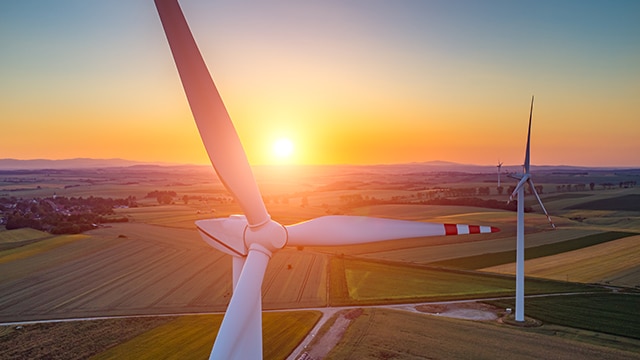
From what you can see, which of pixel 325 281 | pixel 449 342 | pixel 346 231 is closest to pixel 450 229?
pixel 346 231

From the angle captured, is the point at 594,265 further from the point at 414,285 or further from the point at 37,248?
the point at 37,248

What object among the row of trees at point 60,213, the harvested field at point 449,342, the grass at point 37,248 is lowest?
the harvested field at point 449,342

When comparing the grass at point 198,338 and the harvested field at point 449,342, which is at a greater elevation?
the harvested field at point 449,342

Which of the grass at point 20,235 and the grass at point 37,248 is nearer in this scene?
the grass at point 37,248

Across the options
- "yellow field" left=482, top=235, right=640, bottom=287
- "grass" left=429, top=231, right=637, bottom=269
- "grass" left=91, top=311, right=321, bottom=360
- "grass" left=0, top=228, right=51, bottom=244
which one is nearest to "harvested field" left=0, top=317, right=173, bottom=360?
"grass" left=91, top=311, right=321, bottom=360

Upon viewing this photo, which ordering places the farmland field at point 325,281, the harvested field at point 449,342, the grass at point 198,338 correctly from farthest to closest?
1. the farmland field at point 325,281
2. the grass at point 198,338
3. the harvested field at point 449,342

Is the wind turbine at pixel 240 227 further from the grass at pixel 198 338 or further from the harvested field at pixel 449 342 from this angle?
the grass at pixel 198 338

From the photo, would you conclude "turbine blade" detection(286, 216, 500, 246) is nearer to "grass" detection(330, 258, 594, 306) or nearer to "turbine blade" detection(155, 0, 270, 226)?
"turbine blade" detection(155, 0, 270, 226)

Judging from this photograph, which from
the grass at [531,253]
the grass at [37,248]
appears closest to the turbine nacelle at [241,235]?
the grass at [531,253]
